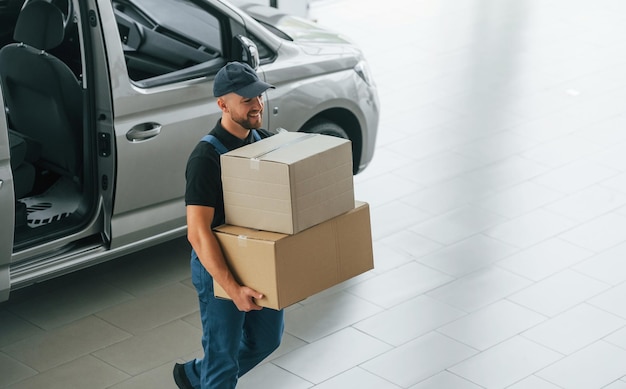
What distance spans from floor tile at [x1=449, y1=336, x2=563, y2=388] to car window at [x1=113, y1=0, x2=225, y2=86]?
2.12m

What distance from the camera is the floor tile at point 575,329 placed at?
5508mm

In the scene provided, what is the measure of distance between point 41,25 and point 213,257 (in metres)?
1.94

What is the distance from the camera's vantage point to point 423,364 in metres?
5.32

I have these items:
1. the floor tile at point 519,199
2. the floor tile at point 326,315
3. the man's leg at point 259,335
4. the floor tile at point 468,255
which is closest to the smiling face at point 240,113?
the man's leg at point 259,335

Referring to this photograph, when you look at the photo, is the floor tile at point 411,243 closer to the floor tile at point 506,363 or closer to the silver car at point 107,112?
the silver car at point 107,112

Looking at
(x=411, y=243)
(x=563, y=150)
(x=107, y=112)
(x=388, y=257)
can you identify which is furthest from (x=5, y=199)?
(x=563, y=150)

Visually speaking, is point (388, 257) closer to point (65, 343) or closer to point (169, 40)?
point (169, 40)

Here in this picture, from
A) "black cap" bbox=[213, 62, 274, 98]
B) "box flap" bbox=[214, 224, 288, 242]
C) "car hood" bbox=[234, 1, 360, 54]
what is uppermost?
"black cap" bbox=[213, 62, 274, 98]

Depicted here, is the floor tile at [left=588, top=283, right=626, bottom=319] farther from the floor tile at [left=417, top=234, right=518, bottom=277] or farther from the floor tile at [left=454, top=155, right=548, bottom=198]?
the floor tile at [left=454, top=155, right=548, bottom=198]

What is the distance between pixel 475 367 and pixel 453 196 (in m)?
2.23

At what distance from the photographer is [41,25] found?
5.38 metres

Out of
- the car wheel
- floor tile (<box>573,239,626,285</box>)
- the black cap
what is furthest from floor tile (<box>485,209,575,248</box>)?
the black cap

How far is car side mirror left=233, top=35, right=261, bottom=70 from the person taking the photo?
5.80m

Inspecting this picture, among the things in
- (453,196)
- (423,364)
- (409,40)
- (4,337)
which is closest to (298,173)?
(423,364)
